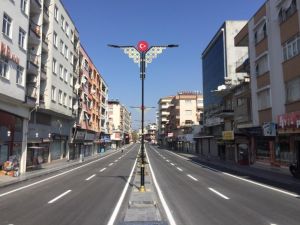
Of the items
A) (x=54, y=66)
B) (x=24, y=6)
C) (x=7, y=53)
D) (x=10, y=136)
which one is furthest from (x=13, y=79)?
(x=54, y=66)

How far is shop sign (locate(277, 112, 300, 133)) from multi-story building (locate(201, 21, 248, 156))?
66.7 ft

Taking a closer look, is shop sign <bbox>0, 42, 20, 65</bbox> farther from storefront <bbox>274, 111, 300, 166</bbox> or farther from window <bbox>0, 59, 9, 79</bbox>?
storefront <bbox>274, 111, 300, 166</bbox>

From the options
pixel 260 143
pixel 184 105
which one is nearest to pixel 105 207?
pixel 260 143

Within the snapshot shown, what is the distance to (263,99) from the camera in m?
33.6

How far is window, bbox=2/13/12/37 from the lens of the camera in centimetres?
2485

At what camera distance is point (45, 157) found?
132ft

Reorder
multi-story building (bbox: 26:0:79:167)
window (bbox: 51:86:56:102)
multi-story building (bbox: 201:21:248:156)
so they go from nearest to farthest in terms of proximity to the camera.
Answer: multi-story building (bbox: 26:0:79:167)
window (bbox: 51:86:56:102)
multi-story building (bbox: 201:21:248:156)

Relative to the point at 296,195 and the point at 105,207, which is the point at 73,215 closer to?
the point at 105,207

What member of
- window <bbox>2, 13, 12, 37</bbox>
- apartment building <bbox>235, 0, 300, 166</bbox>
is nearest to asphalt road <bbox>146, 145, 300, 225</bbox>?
apartment building <bbox>235, 0, 300, 166</bbox>

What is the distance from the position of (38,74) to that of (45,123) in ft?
22.7

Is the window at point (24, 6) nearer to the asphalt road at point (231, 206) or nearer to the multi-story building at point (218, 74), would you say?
the asphalt road at point (231, 206)

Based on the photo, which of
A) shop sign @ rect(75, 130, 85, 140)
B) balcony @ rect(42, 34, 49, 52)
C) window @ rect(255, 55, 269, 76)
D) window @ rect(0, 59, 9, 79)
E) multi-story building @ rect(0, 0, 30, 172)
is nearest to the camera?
window @ rect(0, 59, 9, 79)

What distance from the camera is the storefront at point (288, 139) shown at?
25484 mm

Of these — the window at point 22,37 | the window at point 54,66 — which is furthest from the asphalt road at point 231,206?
the window at point 54,66
